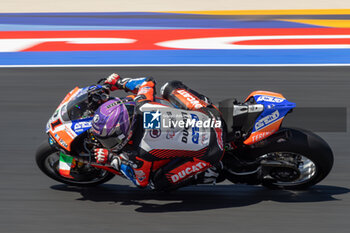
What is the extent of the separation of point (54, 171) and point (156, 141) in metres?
1.36

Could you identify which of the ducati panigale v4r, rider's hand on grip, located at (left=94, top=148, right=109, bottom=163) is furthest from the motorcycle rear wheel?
rider's hand on grip, located at (left=94, top=148, right=109, bottom=163)

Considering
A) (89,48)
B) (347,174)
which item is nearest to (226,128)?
(347,174)

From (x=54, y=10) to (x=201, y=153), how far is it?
27.7ft

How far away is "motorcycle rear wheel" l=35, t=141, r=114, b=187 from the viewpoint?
514 centimetres

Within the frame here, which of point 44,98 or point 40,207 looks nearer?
point 40,207

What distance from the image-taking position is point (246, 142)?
475 centimetres

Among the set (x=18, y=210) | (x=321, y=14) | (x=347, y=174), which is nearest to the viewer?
(x=18, y=210)

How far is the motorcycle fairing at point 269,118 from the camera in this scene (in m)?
4.66

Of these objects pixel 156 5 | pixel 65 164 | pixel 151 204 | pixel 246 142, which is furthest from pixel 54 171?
pixel 156 5

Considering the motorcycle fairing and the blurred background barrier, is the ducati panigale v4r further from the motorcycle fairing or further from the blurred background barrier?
the blurred background barrier

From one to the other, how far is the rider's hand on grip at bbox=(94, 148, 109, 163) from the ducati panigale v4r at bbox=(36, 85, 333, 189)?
29 cm

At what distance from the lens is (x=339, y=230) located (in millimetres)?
4691

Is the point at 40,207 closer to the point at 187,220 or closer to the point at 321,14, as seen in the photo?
the point at 187,220

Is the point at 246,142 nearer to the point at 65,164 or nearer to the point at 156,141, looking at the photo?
the point at 156,141
